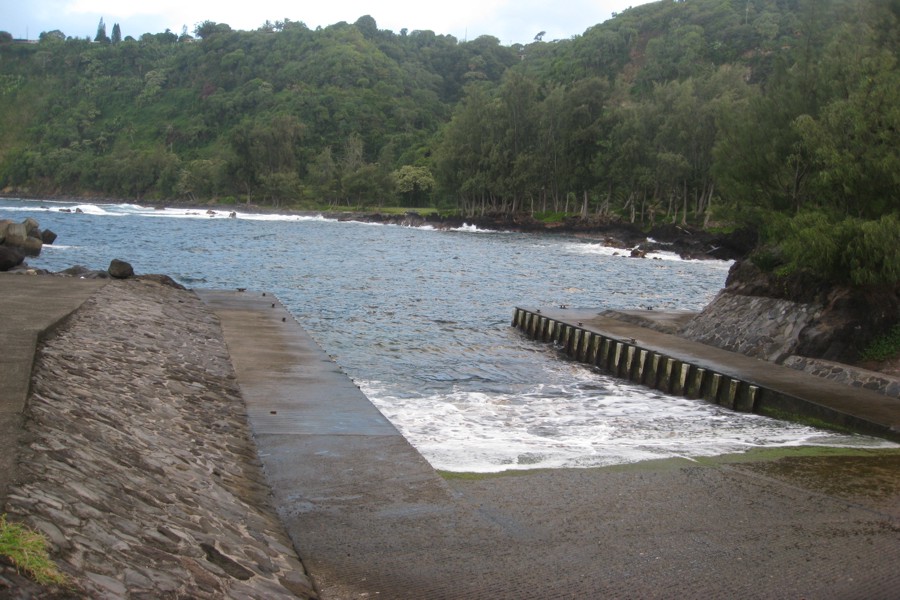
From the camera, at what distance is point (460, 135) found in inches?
4847

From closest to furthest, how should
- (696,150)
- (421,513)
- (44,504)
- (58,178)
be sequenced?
(44,504) → (421,513) → (696,150) → (58,178)

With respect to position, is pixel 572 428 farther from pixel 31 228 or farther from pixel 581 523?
pixel 31 228

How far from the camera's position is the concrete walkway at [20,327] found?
267 inches

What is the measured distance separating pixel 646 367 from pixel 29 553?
52.3 ft

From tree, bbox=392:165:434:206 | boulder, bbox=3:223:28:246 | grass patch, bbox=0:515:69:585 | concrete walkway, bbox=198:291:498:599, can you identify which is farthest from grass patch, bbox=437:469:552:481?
tree, bbox=392:165:434:206

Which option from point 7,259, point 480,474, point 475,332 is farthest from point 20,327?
point 7,259

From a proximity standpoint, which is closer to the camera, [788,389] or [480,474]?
[480,474]

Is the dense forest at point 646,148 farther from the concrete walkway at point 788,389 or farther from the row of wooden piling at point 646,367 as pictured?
the row of wooden piling at point 646,367

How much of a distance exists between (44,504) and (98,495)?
2.29 ft

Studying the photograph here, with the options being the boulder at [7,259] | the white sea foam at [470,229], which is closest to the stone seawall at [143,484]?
the boulder at [7,259]

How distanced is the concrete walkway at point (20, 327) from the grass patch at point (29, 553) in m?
0.53

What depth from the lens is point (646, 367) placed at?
19.1 m

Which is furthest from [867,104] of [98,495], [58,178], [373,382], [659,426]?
[58,178]

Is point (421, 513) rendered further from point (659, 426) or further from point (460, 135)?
point (460, 135)
